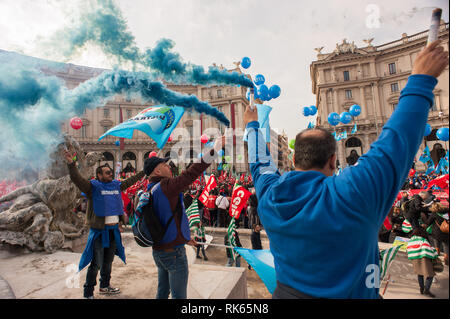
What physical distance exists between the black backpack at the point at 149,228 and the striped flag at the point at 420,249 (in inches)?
168

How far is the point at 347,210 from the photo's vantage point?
931 mm

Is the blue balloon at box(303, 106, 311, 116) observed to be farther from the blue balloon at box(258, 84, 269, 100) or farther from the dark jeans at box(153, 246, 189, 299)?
the dark jeans at box(153, 246, 189, 299)

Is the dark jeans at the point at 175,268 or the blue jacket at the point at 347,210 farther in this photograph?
the dark jeans at the point at 175,268

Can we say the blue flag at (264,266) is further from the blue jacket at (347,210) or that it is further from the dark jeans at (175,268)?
the blue jacket at (347,210)

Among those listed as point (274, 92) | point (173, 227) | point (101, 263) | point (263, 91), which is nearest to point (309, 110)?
point (274, 92)

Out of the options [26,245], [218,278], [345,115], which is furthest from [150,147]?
[218,278]

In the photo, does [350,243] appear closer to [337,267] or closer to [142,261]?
[337,267]

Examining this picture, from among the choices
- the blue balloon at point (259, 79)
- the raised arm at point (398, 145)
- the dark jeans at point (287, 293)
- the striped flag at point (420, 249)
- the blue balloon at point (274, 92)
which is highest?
the blue balloon at point (259, 79)

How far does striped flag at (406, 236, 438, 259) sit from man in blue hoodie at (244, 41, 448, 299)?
3.98 meters

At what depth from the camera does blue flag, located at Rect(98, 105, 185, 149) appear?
14.7ft

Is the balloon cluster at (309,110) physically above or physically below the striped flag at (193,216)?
above

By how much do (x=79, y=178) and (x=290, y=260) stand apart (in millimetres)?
3117

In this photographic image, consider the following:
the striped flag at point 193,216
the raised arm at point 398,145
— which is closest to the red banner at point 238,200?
the striped flag at point 193,216

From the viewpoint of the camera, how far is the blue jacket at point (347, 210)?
2.99 ft
